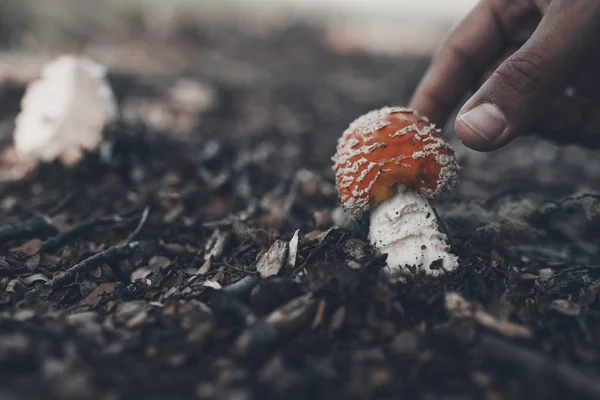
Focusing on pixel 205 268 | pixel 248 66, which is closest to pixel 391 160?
pixel 205 268

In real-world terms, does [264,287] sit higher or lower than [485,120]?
lower

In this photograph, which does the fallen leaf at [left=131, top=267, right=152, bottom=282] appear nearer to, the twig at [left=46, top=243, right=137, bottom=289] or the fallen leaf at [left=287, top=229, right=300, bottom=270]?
the twig at [left=46, top=243, right=137, bottom=289]

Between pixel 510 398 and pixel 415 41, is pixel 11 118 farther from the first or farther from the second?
pixel 415 41

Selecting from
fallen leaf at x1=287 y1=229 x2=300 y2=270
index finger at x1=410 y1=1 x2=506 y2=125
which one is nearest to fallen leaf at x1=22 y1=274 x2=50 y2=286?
fallen leaf at x1=287 y1=229 x2=300 y2=270

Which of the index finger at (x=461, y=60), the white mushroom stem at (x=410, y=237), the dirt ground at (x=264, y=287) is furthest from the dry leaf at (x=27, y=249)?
the index finger at (x=461, y=60)

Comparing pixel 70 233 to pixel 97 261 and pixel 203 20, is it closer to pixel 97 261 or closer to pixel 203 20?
pixel 97 261

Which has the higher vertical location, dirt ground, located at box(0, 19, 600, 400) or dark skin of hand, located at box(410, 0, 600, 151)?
dark skin of hand, located at box(410, 0, 600, 151)

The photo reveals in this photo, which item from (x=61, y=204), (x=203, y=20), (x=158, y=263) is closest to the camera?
(x=158, y=263)

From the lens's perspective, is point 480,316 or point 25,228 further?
point 25,228

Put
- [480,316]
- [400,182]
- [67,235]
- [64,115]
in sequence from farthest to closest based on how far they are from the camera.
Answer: [64,115]
[67,235]
[400,182]
[480,316]
